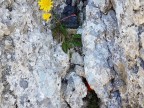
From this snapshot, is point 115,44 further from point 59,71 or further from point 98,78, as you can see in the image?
point 59,71

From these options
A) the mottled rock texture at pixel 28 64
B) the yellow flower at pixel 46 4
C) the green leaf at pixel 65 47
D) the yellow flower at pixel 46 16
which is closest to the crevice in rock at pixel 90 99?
the mottled rock texture at pixel 28 64

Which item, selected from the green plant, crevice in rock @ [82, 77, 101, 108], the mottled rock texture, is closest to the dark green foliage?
the green plant

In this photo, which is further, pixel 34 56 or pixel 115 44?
pixel 34 56

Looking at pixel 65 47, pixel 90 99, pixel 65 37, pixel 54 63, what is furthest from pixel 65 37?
pixel 90 99

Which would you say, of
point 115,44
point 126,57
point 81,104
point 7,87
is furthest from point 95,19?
point 7,87

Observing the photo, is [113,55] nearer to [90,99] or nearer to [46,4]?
[90,99]

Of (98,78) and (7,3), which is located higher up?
(7,3)

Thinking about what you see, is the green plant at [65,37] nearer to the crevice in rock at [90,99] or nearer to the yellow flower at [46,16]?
the yellow flower at [46,16]
